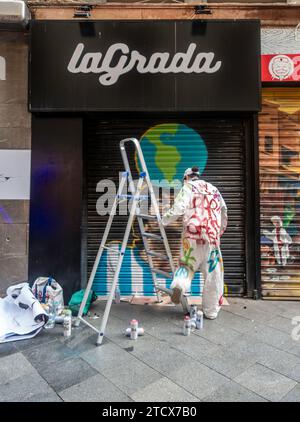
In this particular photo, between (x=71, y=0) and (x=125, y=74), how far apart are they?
1.65 metres

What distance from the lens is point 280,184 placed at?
13.8 feet

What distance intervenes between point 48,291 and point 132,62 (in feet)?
11.3

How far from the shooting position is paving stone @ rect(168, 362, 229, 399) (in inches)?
85.0

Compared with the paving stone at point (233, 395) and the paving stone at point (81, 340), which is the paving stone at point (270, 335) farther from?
the paving stone at point (81, 340)

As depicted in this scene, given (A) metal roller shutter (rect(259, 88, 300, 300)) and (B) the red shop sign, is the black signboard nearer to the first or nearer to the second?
(B) the red shop sign

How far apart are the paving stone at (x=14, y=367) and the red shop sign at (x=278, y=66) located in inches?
190

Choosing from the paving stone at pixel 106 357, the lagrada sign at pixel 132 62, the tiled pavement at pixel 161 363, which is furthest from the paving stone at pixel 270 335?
the lagrada sign at pixel 132 62

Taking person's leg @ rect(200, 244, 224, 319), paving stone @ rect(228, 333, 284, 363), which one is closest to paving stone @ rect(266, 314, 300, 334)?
paving stone @ rect(228, 333, 284, 363)

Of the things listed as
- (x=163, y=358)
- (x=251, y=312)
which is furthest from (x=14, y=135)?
(x=251, y=312)

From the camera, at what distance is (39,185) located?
3.97 metres

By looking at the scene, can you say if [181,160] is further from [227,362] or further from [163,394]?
[163,394]

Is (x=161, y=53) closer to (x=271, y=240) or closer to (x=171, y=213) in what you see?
(x=171, y=213)

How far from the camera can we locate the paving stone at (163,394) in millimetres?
2062

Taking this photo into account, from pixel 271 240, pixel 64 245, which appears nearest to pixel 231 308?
pixel 271 240
